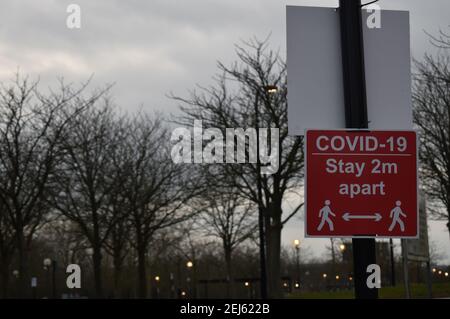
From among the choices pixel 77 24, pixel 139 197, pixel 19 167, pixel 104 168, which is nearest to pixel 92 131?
Answer: pixel 104 168

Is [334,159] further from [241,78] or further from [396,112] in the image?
[241,78]

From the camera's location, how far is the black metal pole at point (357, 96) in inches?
154

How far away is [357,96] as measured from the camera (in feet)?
12.9

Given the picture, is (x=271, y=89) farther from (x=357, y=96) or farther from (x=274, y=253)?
(x=357, y=96)

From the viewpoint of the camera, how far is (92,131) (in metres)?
26.5

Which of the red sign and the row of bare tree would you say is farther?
the row of bare tree

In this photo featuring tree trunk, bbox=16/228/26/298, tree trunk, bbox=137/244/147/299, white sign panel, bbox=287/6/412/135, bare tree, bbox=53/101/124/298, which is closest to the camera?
white sign panel, bbox=287/6/412/135

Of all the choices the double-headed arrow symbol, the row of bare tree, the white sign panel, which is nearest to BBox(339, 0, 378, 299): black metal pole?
the white sign panel

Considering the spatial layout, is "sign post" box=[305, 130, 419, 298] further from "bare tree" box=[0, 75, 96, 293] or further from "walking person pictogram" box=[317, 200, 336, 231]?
"bare tree" box=[0, 75, 96, 293]

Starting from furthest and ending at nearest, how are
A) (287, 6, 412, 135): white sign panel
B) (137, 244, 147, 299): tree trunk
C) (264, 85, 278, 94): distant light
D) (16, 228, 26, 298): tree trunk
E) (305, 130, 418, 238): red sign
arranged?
(137, 244, 147, 299): tree trunk < (264, 85, 278, 94): distant light < (16, 228, 26, 298): tree trunk < (287, 6, 412, 135): white sign panel < (305, 130, 418, 238): red sign

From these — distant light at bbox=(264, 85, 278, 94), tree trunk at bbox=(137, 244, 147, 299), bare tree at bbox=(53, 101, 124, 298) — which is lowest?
tree trunk at bbox=(137, 244, 147, 299)

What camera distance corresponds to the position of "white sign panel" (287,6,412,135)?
12.6 feet

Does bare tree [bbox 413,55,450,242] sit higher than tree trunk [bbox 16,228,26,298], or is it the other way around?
bare tree [bbox 413,55,450,242]

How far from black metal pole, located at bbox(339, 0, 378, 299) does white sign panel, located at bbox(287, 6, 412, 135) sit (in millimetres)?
45
